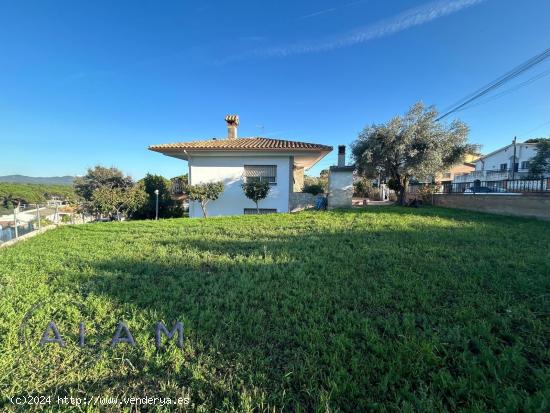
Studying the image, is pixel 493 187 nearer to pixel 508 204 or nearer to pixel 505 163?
pixel 508 204

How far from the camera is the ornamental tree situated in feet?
37.6

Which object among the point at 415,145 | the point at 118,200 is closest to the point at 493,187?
the point at 415,145

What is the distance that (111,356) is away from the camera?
1865 mm

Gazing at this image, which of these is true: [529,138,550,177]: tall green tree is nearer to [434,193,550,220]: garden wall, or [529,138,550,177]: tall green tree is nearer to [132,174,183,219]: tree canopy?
[434,193,550,220]: garden wall

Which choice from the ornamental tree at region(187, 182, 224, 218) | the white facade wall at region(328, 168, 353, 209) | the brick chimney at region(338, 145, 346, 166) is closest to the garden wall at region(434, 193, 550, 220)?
the white facade wall at region(328, 168, 353, 209)

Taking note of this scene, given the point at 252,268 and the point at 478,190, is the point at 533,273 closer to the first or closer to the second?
the point at 252,268

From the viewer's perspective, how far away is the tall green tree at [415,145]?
37.0 ft

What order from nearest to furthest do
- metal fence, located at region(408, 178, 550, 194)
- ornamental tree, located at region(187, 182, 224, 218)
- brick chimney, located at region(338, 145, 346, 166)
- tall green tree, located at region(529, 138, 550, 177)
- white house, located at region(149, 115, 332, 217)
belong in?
metal fence, located at region(408, 178, 550, 194), ornamental tree, located at region(187, 182, 224, 218), brick chimney, located at region(338, 145, 346, 166), white house, located at region(149, 115, 332, 217), tall green tree, located at region(529, 138, 550, 177)

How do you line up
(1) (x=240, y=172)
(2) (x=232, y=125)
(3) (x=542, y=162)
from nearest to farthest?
(1) (x=240, y=172) < (2) (x=232, y=125) < (3) (x=542, y=162)

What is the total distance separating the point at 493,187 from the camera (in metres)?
10.7

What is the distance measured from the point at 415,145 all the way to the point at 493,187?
3.83 meters

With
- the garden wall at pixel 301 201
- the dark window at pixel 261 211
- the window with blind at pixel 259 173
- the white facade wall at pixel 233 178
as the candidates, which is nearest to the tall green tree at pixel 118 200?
the white facade wall at pixel 233 178

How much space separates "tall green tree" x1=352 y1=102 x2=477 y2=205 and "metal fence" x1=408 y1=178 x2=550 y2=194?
1.34 metres

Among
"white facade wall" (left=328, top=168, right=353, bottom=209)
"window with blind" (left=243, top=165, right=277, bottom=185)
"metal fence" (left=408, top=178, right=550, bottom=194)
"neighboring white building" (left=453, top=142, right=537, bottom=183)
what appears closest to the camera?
"metal fence" (left=408, top=178, right=550, bottom=194)
